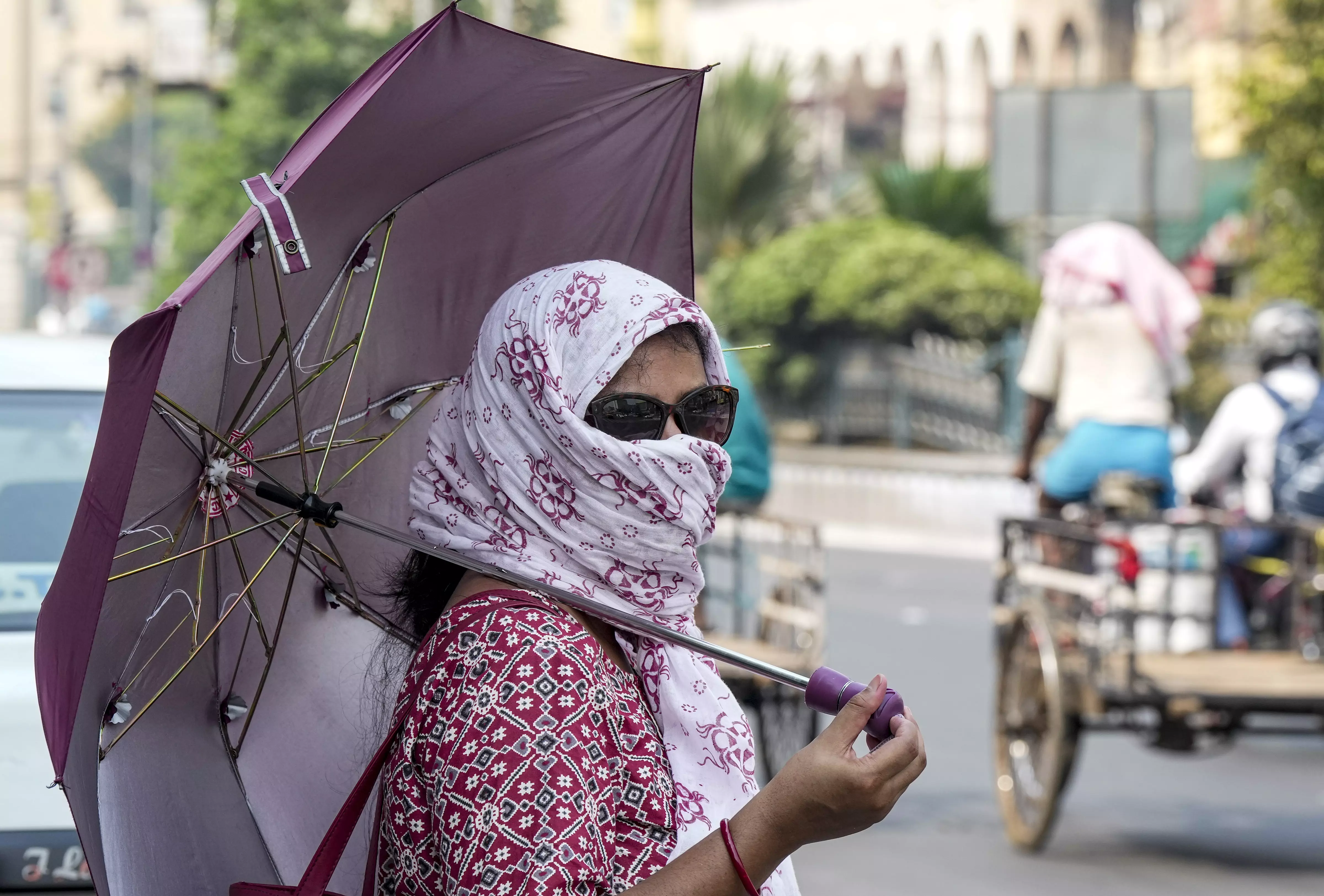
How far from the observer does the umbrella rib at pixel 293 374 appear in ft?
7.93

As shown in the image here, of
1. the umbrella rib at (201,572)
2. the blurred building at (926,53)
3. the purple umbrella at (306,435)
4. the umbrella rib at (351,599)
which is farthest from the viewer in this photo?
the blurred building at (926,53)

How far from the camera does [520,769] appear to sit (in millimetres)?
1888

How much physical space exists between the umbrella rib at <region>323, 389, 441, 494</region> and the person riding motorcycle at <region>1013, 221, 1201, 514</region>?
5472 mm

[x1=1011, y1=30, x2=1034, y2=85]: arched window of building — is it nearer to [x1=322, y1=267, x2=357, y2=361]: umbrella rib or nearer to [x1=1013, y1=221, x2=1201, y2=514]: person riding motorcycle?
[x1=1013, y1=221, x2=1201, y2=514]: person riding motorcycle

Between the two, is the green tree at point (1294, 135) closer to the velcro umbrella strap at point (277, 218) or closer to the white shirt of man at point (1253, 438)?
the white shirt of man at point (1253, 438)

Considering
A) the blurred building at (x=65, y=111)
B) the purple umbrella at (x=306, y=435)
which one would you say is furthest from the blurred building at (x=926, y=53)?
the purple umbrella at (x=306, y=435)

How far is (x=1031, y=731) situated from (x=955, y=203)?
22002 mm

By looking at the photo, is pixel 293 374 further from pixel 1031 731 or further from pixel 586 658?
pixel 1031 731

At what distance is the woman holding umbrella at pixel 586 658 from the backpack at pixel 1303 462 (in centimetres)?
584

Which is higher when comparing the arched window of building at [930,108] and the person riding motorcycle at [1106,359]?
the arched window of building at [930,108]

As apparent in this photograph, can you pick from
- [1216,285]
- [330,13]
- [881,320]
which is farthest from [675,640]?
[330,13]

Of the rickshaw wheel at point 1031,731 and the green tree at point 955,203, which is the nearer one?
the rickshaw wheel at point 1031,731

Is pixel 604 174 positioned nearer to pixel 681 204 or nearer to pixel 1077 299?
pixel 681 204

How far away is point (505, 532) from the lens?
2.13 m
